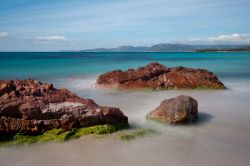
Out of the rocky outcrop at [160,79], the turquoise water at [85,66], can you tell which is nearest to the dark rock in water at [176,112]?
the rocky outcrop at [160,79]

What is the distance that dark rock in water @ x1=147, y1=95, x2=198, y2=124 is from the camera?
11891mm

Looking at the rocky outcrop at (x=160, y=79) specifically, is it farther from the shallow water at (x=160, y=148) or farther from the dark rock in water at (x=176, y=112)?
the dark rock in water at (x=176, y=112)

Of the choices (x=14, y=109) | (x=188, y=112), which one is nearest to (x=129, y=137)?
(x=188, y=112)

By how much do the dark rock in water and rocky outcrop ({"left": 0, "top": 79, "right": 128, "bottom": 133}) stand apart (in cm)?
131

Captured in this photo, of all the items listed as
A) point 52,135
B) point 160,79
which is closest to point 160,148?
point 52,135

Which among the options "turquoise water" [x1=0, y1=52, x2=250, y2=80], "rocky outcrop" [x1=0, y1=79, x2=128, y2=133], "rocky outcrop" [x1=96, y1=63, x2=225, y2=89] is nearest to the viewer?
"rocky outcrop" [x1=0, y1=79, x2=128, y2=133]

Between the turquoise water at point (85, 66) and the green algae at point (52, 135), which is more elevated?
the green algae at point (52, 135)

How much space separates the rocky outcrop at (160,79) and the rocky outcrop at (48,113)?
37.3 feet

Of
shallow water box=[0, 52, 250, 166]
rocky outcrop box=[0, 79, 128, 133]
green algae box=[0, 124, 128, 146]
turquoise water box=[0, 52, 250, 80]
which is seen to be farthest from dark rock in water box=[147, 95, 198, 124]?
turquoise water box=[0, 52, 250, 80]

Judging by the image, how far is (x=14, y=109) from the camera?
10578mm

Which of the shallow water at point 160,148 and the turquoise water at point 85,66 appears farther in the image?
the turquoise water at point 85,66

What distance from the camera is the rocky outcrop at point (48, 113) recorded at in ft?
33.3

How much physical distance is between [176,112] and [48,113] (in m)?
4.29

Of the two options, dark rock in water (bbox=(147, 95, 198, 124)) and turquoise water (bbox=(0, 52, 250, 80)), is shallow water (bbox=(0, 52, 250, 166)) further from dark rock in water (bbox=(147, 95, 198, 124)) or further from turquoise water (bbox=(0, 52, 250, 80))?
turquoise water (bbox=(0, 52, 250, 80))
